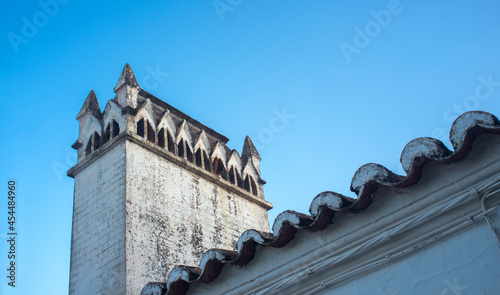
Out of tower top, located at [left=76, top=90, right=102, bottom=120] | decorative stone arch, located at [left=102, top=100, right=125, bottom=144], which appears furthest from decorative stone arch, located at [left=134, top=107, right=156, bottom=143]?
tower top, located at [left=76, top=90, right=102, bottom=120]

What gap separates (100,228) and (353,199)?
783cm

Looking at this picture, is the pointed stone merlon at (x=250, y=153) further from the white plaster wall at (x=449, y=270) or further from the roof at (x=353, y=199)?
the white plaster wall at (x=449, y=270)

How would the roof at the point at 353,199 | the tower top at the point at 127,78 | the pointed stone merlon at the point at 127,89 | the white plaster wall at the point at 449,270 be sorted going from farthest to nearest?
the tower top at the point at 127,78, the pointed stone merlon at the point at 127,89, the roof at the point at 353,199, the white plaster wall at the point at 449,270

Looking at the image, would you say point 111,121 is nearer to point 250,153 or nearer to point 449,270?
point 250,153

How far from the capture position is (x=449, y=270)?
4.27 meters

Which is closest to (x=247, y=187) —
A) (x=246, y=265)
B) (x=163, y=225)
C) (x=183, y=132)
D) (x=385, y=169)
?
(x=183, y=132)

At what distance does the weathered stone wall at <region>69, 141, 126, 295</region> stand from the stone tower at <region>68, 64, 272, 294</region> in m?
0.02

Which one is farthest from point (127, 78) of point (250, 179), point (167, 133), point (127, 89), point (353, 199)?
point (353, 199)

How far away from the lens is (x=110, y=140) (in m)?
12.4

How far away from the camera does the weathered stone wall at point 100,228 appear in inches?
414

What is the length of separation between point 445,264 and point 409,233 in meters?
0.41

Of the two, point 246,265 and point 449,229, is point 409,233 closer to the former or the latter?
point 449,229

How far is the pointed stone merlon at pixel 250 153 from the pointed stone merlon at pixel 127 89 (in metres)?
4.28

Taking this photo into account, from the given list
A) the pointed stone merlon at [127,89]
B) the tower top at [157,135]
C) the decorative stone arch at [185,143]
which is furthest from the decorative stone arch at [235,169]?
the pointed stone merlon at [127,89]
